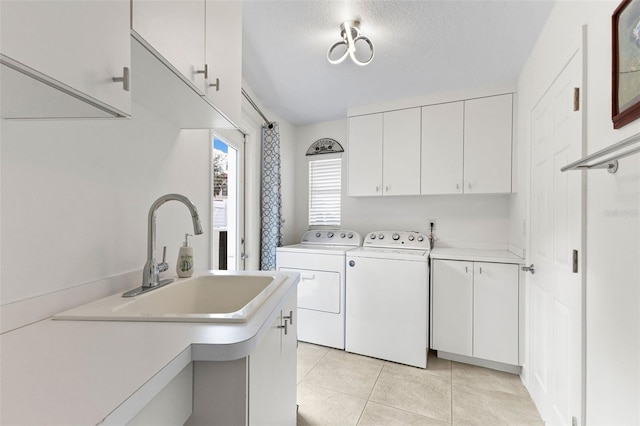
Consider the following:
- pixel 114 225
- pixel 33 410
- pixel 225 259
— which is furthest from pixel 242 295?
pixel 225 259

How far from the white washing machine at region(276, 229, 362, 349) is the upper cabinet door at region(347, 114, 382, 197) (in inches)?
29.7

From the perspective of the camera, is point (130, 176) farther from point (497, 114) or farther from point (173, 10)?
Result: point (497, 114)

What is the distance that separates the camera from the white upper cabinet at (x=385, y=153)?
2.78 m

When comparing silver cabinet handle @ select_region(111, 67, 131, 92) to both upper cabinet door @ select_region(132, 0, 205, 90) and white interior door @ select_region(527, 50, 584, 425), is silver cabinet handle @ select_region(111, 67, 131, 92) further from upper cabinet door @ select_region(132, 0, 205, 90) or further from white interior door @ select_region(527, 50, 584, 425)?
white interior door @ select_region(527, 50, 584, 425)

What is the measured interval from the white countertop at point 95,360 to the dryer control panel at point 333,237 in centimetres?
236

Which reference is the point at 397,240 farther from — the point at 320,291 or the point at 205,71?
the point at 205,71

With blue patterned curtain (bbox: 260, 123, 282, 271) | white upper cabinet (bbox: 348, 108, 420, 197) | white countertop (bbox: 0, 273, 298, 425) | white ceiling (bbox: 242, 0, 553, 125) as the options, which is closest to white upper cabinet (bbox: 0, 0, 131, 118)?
white countertop (bbox: 0, 273, 298, 425)

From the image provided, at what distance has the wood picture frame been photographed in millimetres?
847

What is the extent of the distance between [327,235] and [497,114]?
2.06 m

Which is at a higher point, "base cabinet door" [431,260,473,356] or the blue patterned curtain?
the blue patterned curtain

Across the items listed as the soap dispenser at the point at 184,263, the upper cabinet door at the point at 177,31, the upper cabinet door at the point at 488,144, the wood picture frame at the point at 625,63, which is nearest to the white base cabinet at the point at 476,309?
the upper cabinet door at the point at 488,144

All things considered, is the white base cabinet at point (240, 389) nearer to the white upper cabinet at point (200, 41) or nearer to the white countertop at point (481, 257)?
the white upper cabinet at point (200, 41)

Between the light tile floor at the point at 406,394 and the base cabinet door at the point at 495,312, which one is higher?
the base cabinet door at the point at 495,312

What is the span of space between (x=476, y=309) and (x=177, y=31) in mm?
2638
